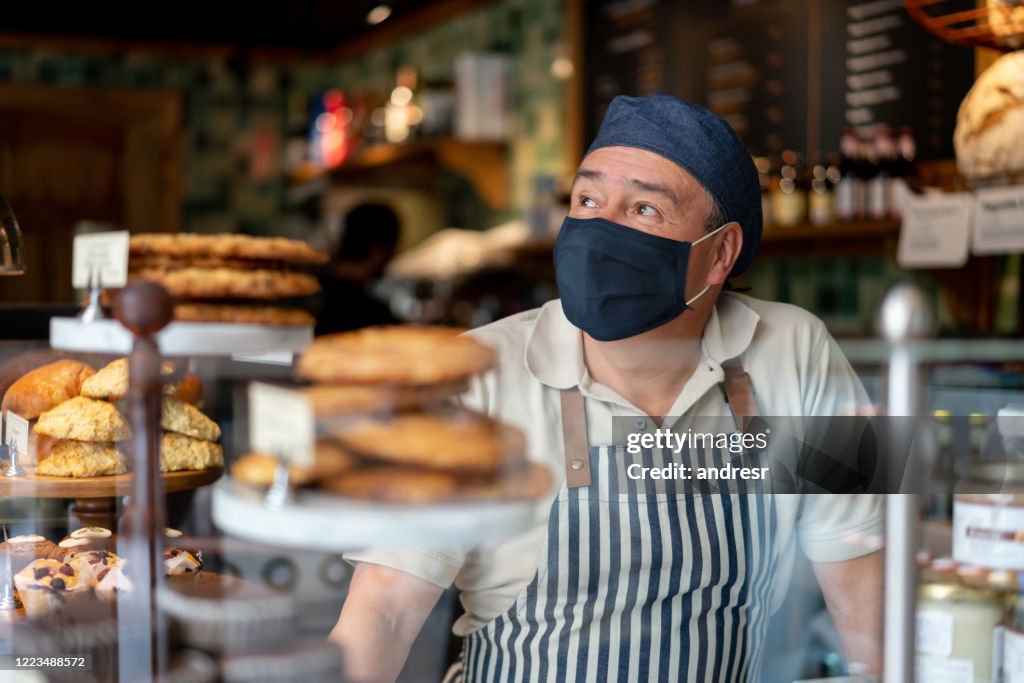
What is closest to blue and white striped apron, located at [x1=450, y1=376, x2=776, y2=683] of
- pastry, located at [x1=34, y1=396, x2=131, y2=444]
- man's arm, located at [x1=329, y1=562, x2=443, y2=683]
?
man's arm, located at [x1=329, y1=562, x2=443, y2=683]

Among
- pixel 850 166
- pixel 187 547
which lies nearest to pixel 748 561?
pixel 187 547

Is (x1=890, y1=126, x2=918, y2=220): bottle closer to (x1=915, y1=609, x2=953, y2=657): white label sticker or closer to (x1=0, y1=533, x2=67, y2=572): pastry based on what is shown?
(x1=915, y1=609, x2=953, y2=657): white label sticker

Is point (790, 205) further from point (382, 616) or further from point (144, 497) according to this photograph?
point (144, 497)

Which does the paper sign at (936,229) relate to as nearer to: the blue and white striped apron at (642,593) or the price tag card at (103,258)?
the blue and white striped apron at (642,593)

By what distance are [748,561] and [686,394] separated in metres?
0.22

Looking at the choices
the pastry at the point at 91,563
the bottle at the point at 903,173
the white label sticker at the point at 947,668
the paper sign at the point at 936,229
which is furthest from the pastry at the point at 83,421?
the bottle at the point at 903,173

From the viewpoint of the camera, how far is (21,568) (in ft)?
3.76

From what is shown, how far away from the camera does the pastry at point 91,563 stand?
1039 millimetres

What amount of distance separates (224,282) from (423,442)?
14.9 inches

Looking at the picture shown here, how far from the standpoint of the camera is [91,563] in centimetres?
108

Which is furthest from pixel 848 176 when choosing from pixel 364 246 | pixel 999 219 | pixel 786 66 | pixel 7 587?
pixel 7 587

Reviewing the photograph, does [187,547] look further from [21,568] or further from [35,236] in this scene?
[35,236]

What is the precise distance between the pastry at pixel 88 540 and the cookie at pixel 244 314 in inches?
10.0

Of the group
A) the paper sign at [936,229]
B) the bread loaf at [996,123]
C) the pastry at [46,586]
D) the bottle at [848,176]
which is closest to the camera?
the pastry at [46,586]
